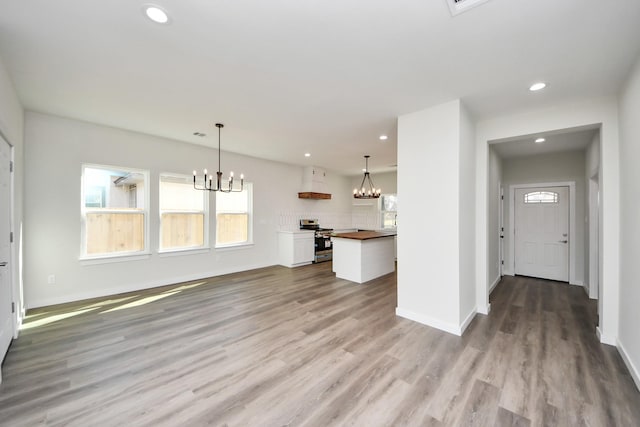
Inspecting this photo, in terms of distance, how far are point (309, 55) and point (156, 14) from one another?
1.08 m

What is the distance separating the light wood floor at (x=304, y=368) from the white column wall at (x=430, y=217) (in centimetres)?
31

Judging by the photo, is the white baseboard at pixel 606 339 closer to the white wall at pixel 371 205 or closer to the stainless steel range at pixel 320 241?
the stainless steel range at pixel 320 241

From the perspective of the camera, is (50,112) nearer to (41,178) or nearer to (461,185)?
(41,178)

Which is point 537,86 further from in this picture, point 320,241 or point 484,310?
point 320,241

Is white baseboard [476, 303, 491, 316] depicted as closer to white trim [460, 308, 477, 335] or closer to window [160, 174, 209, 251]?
white trim [460, 308, 477, 335]

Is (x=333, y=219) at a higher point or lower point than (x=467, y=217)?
lower

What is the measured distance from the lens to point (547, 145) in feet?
14.6

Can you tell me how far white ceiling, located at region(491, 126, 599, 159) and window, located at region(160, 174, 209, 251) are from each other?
213 inches

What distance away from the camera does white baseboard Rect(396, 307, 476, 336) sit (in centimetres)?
292

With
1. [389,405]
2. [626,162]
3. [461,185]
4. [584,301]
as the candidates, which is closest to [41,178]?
[389,405]

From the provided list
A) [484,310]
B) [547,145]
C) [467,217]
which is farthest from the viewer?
[547,145]

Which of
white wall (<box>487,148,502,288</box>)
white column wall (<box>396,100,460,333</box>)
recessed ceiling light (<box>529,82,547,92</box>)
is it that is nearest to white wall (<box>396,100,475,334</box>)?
white column wall (<box>396,100,460,333</box>)

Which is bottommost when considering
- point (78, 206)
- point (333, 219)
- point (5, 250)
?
point (5, 250)

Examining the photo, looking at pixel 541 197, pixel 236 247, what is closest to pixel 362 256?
pixel 236 247
